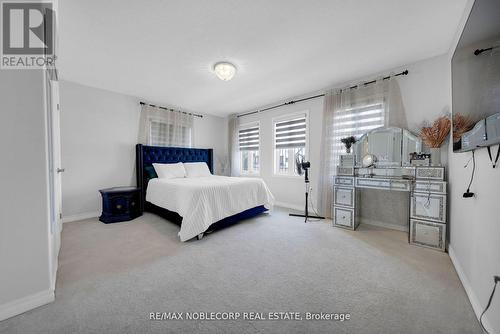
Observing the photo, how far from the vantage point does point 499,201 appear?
1044 millimetres

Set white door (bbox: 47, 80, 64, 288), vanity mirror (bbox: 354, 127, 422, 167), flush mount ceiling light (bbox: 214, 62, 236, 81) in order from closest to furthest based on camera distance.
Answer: white door (bbox: 47, 80, 64, 288), flush mount ceiling light (bbox: 214, 62, 236, 81), vanity mirror (bbox: 354, 127, 422, 167)

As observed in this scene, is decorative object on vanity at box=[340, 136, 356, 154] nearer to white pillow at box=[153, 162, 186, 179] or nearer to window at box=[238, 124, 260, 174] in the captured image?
window at box=[238, 124, 260, 174]

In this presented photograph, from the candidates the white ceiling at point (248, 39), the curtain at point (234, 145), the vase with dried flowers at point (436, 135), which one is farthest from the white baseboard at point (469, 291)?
the curtain at point (234, 145)

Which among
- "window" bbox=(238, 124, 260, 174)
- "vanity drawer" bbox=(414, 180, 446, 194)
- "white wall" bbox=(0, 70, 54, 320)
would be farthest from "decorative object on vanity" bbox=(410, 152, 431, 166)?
"white wall" bbox=(0, 70, 54, 320)

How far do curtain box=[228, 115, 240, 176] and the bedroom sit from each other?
0.98 metres

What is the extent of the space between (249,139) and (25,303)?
4.46m

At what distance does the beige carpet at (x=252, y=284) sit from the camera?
1176 millimetres

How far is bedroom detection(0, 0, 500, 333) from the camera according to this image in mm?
1229

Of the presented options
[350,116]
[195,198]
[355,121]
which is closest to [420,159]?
[355,121]

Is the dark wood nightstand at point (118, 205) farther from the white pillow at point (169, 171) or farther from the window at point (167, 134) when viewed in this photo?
the window at point (167, 134)

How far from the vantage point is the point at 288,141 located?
425 centimetres

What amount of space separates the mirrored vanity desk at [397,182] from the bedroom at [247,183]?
2 cm

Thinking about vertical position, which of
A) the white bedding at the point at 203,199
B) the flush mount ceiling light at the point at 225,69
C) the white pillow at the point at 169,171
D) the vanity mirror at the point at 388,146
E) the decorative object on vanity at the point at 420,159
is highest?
the flush mount ceiling light at the point at 225,69

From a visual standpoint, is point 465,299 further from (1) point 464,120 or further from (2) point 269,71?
(2) point 269,71
